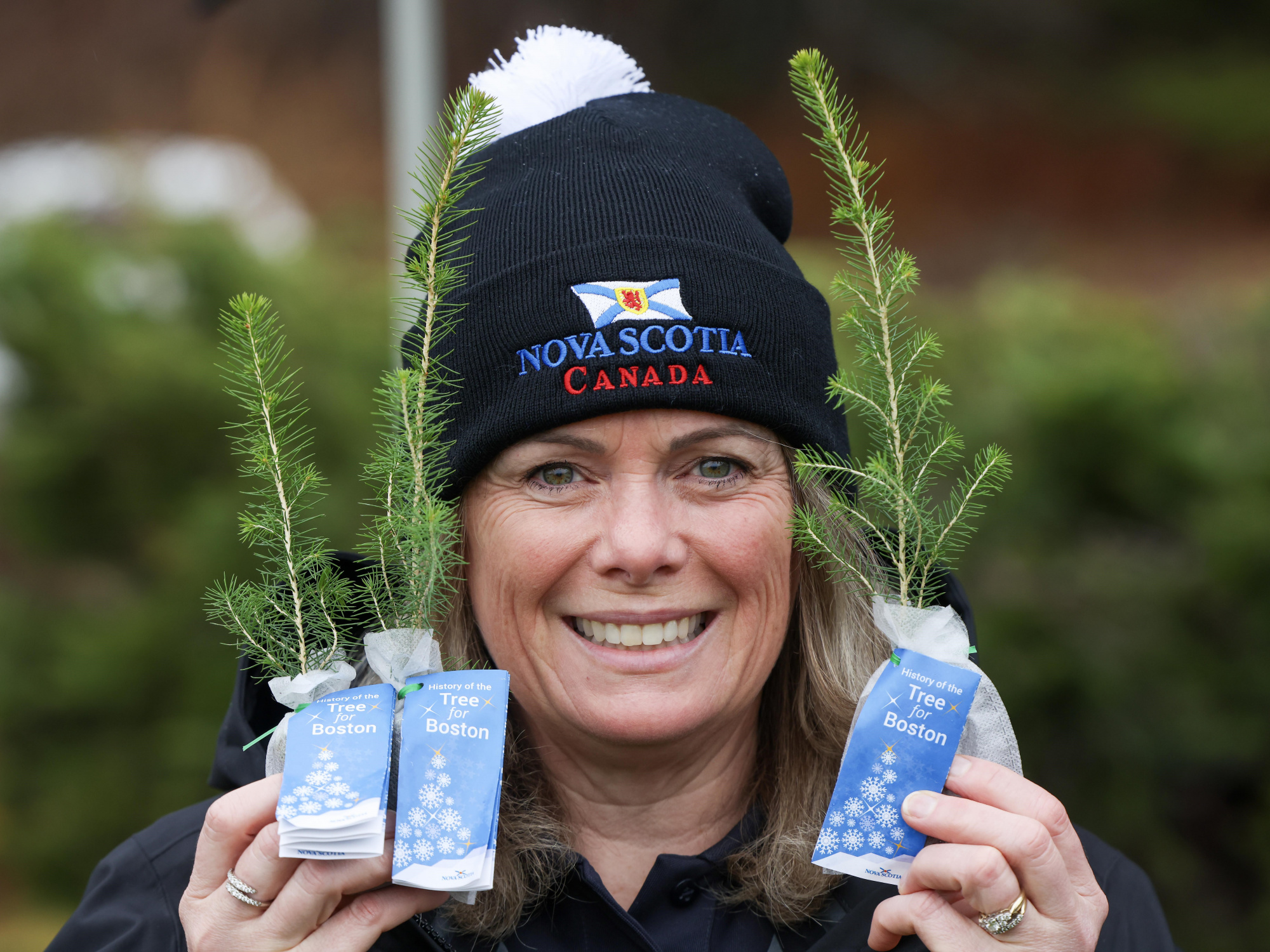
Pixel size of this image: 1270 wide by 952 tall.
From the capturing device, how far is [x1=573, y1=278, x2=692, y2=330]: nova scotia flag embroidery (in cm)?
188

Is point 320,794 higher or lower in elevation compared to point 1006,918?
higher

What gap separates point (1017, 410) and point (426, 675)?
105 inches

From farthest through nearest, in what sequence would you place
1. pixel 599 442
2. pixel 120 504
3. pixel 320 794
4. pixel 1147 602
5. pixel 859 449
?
1. pixel 120 504
2. pixel 859 449
3. pixel 1147 602
4. pixel 599 442
5. pixel 320 794

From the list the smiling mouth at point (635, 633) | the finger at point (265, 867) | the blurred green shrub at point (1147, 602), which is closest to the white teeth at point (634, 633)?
the smiling mouth at point (635, 633)

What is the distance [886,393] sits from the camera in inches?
69.0

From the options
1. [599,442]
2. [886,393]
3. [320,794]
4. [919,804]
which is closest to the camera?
[320,794]

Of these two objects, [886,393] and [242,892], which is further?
[886,393]

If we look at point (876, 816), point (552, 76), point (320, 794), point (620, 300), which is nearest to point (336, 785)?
point (320, 794)

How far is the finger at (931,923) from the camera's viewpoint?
1640 mm

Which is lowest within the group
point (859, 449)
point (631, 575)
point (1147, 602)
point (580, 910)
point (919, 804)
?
point (580, 910)

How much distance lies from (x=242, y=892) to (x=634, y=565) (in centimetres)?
75

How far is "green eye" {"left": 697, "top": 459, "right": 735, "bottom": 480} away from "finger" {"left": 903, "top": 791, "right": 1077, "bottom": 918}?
621 mm

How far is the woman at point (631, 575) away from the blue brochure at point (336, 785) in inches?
9.5

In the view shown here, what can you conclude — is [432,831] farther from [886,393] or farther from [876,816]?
[886,393]
